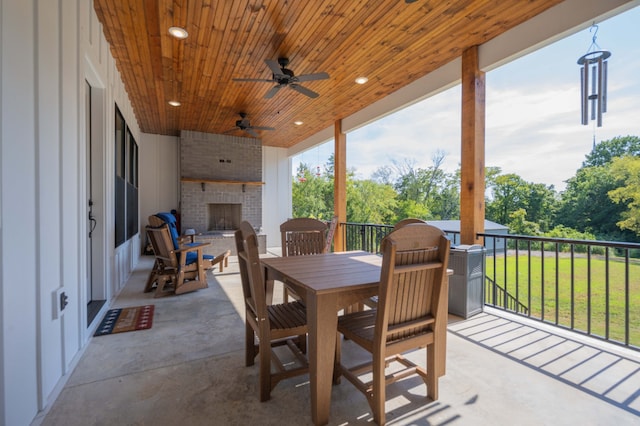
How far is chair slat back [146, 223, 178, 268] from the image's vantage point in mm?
3756

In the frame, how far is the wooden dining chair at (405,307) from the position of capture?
1.37 m

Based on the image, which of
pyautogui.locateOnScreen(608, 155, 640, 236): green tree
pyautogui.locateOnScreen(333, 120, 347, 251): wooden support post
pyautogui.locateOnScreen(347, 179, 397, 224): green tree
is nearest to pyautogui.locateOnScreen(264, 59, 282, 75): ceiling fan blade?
pyautogui.locateOnScreen(333, 120, 347, 251): wooden support post

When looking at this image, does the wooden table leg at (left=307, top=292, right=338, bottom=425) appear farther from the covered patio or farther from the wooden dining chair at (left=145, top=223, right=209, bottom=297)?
the wooden dining chair at (left=145, top=223, right=209, bottom=297)

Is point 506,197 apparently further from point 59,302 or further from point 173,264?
point 59,302

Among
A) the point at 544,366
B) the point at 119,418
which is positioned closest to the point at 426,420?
the point at 544,366

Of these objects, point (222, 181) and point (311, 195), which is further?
point (311, 195)

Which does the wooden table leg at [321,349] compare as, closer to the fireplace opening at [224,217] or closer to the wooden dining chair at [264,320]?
the wooden dining chair at [264,320]

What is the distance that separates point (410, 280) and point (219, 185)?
7028 millimetres

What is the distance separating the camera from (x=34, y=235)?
59.2 inches

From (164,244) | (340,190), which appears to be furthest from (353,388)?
(340,190)

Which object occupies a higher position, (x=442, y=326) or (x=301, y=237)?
(x=301, y=237)

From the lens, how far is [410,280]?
146 centimetres

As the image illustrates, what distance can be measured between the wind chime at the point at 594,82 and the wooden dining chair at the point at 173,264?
4.88 metres

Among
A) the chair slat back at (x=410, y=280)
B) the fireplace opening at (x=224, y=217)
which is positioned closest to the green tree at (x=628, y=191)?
the chair slat back at (x=410, y=280)
